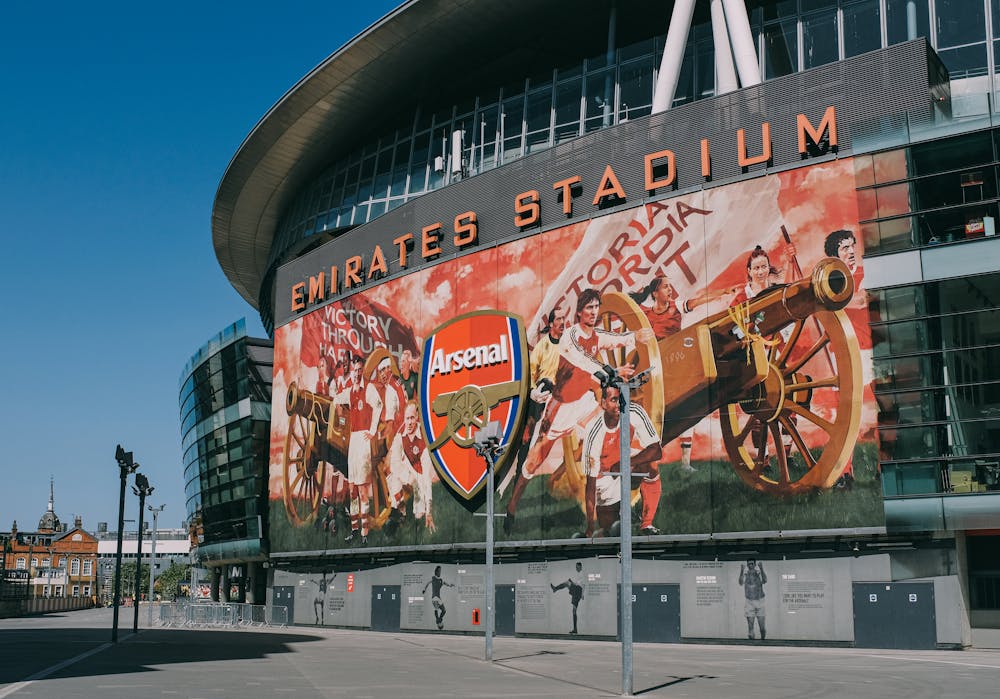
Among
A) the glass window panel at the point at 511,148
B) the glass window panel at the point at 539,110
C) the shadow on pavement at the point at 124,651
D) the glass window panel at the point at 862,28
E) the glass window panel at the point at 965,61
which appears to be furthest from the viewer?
the glass window panel at the point at 511,148

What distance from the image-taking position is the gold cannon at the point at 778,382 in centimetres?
4228

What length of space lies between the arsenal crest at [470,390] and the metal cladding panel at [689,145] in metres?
4.81

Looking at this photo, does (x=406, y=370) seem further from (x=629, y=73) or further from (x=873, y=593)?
(x=873, y=593)

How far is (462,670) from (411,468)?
97.3ft

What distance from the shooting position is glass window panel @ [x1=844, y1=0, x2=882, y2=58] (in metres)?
51.4

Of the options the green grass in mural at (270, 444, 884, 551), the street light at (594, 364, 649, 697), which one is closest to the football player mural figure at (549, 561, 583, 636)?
the green grass in mural at (270, 444, 884, 551)

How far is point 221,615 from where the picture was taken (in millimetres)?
68000

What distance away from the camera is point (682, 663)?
3375 centimetres

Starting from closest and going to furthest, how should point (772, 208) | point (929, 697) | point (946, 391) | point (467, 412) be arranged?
point (929, 697) < point (946, 391) < point (772, 208) < point (467, 412)

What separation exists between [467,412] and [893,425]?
22970 mm

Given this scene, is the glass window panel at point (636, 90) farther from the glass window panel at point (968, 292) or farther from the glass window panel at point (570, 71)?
the glass window panel at point (968, 292)

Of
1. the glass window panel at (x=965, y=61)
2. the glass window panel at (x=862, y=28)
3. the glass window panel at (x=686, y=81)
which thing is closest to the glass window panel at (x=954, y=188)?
the glass window panel at (x=965, y=61)

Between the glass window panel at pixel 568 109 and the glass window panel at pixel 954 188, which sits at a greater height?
the glass window panel at pixel 568 109

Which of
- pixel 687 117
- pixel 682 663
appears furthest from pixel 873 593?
pixel 687 117
